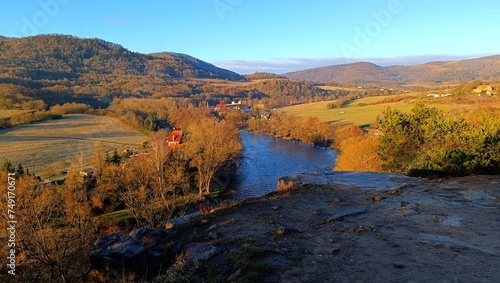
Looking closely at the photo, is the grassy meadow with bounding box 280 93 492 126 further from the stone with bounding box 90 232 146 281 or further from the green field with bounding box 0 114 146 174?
the stone with bounding box 90 232 146 281

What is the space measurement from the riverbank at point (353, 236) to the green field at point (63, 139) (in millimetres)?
31741

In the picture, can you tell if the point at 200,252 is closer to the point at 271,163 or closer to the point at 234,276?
the point at 234,276

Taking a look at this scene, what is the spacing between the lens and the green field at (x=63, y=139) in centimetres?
3626

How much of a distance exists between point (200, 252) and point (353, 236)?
11.3 ft

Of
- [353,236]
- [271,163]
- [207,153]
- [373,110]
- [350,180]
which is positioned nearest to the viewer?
[353,236]

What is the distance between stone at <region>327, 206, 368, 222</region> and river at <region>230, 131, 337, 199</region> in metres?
19.5

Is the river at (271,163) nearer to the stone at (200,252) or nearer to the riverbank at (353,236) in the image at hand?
the riverbank at (353,236)

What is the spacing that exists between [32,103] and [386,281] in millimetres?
72425

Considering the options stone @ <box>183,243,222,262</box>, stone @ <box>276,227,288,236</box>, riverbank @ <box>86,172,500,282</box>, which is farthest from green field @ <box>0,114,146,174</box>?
stone @ <box>276,227,288,236</box>

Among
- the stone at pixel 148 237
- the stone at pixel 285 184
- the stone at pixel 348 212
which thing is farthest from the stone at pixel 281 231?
the stone at pixel 285 184

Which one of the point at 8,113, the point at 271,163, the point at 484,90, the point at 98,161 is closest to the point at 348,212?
the point at 98,161

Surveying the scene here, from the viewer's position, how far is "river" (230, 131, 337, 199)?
121ft

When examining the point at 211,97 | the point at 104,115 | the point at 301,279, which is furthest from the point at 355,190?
the point at 211,97

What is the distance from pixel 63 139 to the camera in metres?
46.0
